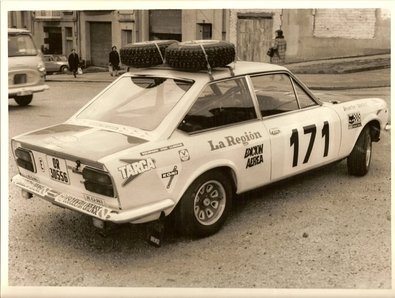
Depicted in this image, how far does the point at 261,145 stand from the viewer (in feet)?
12.6

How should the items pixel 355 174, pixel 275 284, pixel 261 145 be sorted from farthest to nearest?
pixel 355 174
pixel 261 145
pixel 275 284

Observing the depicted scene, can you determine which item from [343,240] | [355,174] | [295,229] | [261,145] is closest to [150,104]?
[261,145]

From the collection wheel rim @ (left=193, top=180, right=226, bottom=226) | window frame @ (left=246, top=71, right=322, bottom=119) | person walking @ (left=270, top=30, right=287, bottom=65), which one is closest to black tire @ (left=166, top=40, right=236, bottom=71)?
window frame @ (left=246, top=71, right=322, bottom=119)

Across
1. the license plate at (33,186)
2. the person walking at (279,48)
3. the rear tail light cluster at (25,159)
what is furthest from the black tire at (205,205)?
the person walking at (279,48)

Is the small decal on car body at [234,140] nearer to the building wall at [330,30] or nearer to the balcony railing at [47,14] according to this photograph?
the building wall at [330,30]

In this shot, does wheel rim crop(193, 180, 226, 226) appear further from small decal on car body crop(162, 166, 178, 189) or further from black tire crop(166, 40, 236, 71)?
black tire crop(166, 40, 236, 71)

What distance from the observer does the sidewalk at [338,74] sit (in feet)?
13.6

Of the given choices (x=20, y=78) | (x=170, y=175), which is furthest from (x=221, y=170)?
(x=20, y=78)

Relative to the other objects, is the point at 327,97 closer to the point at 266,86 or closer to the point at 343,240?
the point at 266,86

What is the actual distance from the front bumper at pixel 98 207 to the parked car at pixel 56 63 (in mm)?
1977

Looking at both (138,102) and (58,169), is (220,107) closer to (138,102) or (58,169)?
(138,102)

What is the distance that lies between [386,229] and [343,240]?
1.01ft

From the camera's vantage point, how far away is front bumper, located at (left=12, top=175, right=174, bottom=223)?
319 centimetres

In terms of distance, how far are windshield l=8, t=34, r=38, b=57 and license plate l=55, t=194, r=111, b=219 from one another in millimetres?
1304
